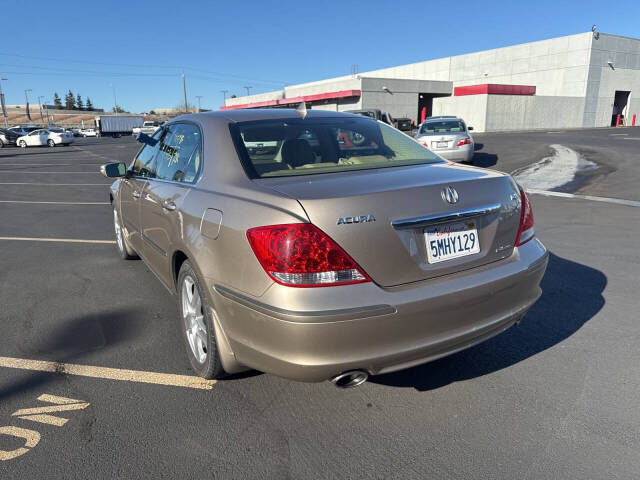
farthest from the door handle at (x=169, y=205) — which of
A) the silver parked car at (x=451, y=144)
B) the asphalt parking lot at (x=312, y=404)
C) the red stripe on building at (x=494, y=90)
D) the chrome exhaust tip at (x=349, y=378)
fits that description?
the red stripe on building at (x=494, y=90)

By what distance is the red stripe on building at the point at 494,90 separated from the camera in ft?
138

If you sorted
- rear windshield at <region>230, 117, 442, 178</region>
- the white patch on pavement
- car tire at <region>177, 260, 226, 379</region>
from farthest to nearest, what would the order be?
the white patch on pavement
rear windshield at <region>230, 117, 442, 178</region>
car tire at <region>177, 260, 226, 379</region>

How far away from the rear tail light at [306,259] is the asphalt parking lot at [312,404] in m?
0.89

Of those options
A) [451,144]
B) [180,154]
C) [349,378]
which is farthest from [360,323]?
[451,144]

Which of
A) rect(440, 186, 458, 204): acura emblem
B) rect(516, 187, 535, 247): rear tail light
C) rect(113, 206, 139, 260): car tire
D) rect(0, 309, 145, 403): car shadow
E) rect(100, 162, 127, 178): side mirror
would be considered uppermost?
rect(440, 186, 458, 204): acura emblem

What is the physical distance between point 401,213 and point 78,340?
2.77 metres

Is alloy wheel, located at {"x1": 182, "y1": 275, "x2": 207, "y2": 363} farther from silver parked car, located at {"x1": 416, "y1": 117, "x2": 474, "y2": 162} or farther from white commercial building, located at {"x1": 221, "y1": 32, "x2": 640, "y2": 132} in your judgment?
white commercial building, located at {"x1": 221, "y1": 32, "x2": 640, "y2": 132}

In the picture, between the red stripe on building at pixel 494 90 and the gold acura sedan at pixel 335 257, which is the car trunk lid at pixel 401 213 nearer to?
the gold acura sedan at pixel 335 257

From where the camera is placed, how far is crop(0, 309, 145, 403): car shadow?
3.03 meters

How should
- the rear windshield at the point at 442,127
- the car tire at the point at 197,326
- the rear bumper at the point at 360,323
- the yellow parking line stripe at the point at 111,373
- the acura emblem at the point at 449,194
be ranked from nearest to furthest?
the rear bumper at the point at 360,323, the acura emblem at the point at 449,194, the car tire at the point at 197,326, the yellow parking line stripe at the point at 111,373, the rear windshield at the point at 442,127

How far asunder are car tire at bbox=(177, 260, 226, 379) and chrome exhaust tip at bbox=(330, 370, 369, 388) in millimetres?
773

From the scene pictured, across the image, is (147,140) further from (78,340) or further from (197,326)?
(197,326)

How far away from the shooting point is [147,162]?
4.28 m

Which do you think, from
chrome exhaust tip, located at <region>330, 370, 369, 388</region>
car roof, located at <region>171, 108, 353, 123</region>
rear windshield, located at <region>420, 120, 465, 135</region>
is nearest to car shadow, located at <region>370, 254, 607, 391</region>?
chrome exhaust tip, located at <region>330, 370, 369, 388</region>
